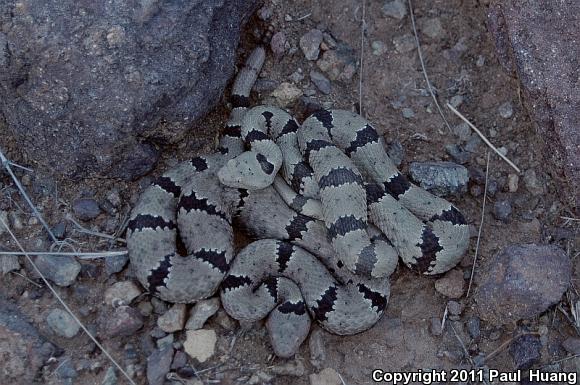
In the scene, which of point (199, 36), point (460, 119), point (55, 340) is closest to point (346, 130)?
point (460, 119)

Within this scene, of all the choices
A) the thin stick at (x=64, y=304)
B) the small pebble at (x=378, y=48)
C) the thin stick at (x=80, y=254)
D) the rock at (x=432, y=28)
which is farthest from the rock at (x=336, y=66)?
the thin stick at (x=64, y=304)

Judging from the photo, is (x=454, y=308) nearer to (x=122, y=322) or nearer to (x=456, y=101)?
(x=456, y=101)

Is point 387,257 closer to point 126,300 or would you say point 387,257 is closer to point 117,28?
point 126,300

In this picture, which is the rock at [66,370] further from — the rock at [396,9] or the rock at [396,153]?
the rock at [396,9]

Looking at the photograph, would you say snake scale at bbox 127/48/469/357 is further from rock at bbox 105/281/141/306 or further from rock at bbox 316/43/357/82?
rock at bbox 316/43/357/82

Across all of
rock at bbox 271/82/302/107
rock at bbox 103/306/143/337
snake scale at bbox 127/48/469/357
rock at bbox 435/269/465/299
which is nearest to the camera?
rock at bbox 103/306/143/337

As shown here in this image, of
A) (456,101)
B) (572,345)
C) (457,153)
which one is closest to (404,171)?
(457,153)

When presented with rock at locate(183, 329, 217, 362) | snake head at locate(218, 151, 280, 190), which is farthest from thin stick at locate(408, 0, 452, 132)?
rock at locate(183, 329, 217, 362)
